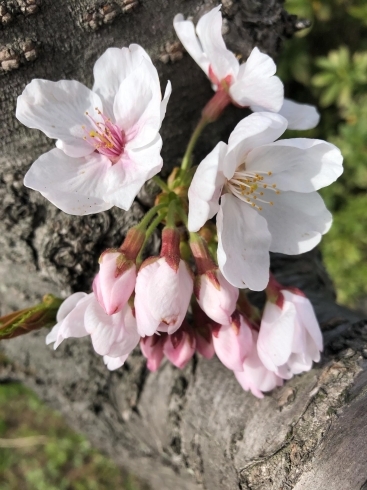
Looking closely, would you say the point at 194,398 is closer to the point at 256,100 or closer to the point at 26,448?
the point at 256,100

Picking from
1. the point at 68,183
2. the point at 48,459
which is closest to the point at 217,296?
the point at 68,183

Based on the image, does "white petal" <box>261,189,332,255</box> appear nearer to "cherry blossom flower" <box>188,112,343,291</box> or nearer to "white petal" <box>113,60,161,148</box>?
"cherry blossom flower" <box>188,112,343,291</box>

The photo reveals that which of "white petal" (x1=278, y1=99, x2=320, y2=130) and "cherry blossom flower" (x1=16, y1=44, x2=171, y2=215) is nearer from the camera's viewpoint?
"cherry blossom flower" (x1=16, y1=44, x2=171, y2=215)

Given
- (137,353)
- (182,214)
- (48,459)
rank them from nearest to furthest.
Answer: (182,214), (137,353), (48,459)

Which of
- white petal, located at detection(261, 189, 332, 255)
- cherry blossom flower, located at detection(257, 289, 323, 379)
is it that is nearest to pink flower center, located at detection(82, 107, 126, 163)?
white petal, located at detection(261, 189, 332, 255)

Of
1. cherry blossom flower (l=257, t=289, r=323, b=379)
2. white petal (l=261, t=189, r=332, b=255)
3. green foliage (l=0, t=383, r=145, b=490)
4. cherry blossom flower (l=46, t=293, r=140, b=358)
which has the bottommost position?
green foliage (l=0, t=383, r=145, b=490)

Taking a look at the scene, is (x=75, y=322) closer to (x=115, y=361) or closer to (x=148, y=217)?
(x=115, y=361)
